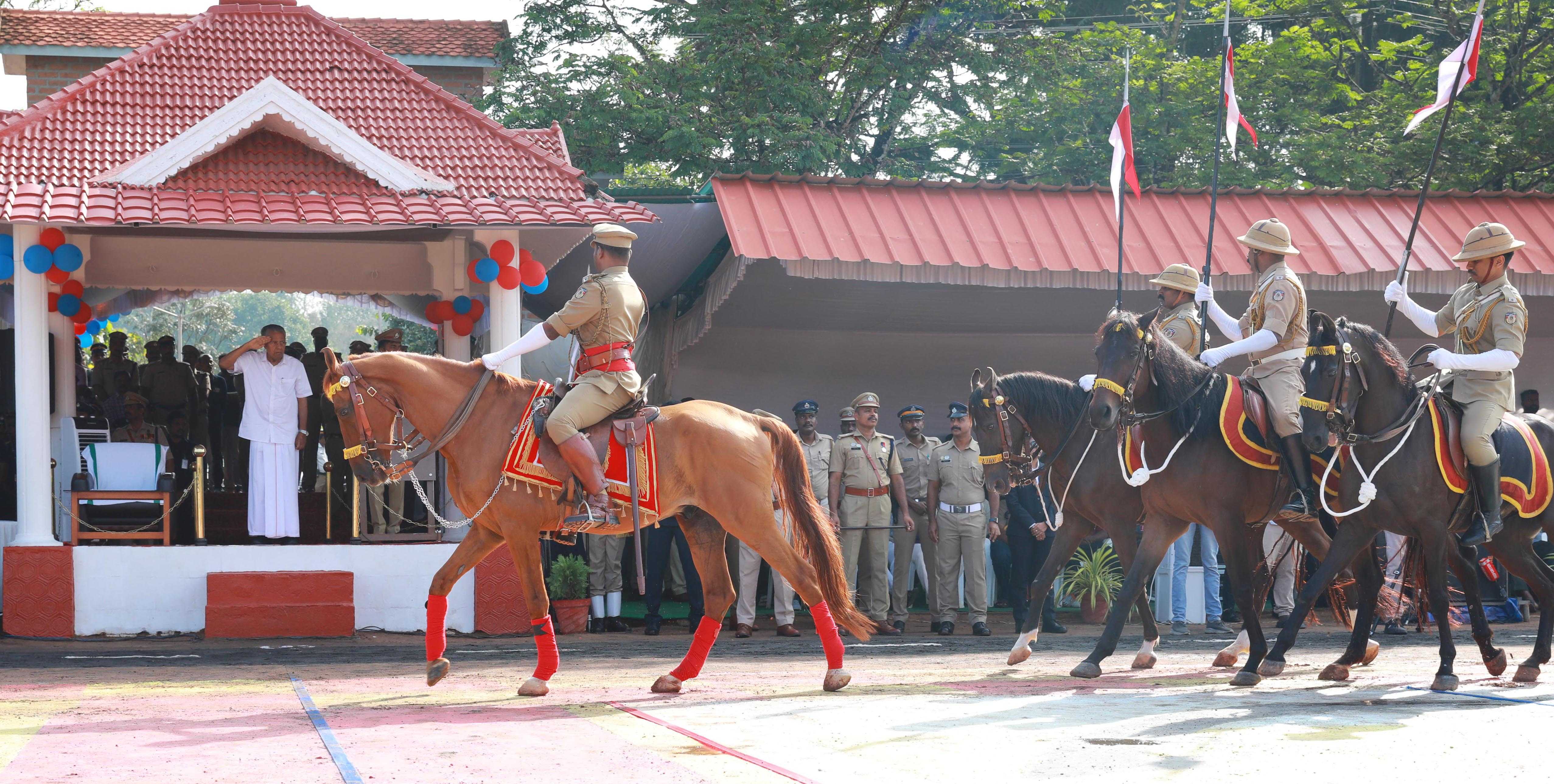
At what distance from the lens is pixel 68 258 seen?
1109 cm

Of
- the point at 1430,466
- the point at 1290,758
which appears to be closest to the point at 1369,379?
the point at 1430,466

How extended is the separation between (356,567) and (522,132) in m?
4.42

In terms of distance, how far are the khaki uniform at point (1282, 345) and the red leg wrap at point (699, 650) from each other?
3.62 meters

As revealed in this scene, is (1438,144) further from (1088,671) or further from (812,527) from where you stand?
(812,527)

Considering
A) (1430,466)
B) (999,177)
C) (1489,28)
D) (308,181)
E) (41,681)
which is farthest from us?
(999,177)

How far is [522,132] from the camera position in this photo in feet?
45.2

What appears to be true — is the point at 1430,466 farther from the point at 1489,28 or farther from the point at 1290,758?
the point at 1489,28

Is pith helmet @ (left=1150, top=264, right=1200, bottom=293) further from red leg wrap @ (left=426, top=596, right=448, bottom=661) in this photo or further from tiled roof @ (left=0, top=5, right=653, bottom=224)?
red leg wrap @ (left=426, top=596, right=448, bottom=661)

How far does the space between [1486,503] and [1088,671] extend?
8.06 ft

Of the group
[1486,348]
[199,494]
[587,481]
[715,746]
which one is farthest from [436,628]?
[1486,348]

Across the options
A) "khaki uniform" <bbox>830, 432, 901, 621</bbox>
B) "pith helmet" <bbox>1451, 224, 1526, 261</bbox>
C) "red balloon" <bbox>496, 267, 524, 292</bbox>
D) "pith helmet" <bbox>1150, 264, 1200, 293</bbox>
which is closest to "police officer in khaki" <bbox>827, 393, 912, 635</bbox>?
"khaki uniform" <bbox>830, 432, 901, 621</bbox>

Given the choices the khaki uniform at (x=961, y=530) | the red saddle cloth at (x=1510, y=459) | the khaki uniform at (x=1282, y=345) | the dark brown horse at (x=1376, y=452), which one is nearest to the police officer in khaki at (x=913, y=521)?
the khaki uniform at (x=961, y=530)

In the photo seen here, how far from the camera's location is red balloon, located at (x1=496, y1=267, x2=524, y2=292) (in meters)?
11.9

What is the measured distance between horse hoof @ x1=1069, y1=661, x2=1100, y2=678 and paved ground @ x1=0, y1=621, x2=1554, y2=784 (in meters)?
0.09
